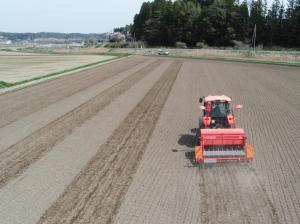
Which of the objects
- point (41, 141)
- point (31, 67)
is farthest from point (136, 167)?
point (31, 67)

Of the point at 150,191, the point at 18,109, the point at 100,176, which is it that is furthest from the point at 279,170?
the point at 18,109

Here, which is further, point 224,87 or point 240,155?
point 224,87

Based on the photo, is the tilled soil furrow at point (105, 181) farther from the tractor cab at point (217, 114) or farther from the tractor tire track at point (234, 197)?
the tractor cab at point (217, 114)

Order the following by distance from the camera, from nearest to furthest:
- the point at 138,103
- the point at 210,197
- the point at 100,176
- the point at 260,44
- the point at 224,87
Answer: the point at 210,197 < the point at 100,176 < the point at 138,103 < the point at 224,87 < the point at 260,44

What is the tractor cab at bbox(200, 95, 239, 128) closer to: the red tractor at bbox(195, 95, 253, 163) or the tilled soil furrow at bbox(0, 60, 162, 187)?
the red tractor at bbox(195, 95, 253, 163)

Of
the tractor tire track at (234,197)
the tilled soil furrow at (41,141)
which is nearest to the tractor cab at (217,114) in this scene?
the tractor tire track at (234,197)

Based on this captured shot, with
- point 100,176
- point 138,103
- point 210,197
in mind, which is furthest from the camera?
point 138,103

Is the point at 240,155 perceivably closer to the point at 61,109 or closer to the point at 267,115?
the point at 267,115

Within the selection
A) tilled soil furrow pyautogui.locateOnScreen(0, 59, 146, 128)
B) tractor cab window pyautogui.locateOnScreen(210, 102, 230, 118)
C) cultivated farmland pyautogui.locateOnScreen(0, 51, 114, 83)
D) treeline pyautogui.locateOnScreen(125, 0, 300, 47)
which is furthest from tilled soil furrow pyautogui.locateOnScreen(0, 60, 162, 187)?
treeline pyautogui.locateOnScreen(125, 0, 300, 47)
